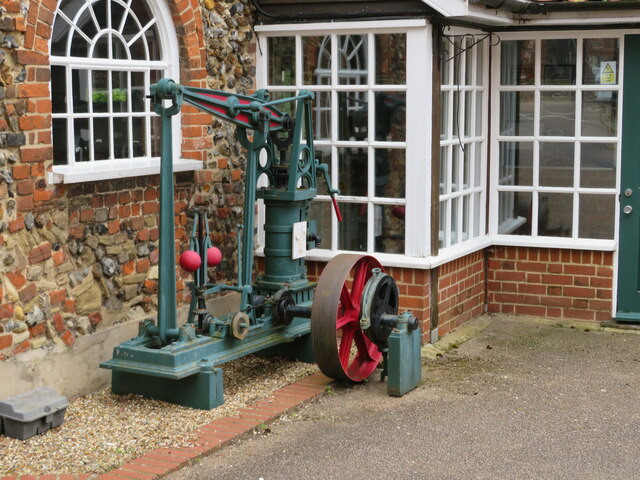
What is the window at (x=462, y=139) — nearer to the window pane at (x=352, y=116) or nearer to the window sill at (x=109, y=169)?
the window pane at (x=352, y=116)

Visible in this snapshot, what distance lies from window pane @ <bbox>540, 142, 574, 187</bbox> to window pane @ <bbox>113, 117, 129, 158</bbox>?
407 centimetres

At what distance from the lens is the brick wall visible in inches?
248

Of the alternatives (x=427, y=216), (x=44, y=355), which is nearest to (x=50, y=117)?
(x=44, y=355)

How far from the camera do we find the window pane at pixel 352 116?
8.46 meters

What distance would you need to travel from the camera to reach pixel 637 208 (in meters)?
9.30

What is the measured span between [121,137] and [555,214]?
4.25 metres

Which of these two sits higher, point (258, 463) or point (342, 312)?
point (342, 312)

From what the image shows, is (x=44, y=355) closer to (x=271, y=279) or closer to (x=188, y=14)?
(x=271, y=279)

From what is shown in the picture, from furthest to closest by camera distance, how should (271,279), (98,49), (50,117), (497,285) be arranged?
(497,285)
(271,279)
(98,49)
(50,117)

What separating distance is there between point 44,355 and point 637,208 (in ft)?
18.1

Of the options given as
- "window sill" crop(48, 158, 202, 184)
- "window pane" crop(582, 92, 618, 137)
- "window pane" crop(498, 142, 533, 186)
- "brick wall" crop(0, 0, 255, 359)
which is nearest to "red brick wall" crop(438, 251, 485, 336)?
"window pane" crop(498, 142, 533, 186)

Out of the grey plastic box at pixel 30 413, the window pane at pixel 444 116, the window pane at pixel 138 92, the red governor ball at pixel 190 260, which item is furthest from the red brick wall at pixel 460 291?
the grey plastic box at pixel 30 413

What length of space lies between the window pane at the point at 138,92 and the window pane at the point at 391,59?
6.41 feet

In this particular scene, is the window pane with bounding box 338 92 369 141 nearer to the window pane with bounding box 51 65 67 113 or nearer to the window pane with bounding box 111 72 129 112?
the window pane with bounding box 111 72 129 112
